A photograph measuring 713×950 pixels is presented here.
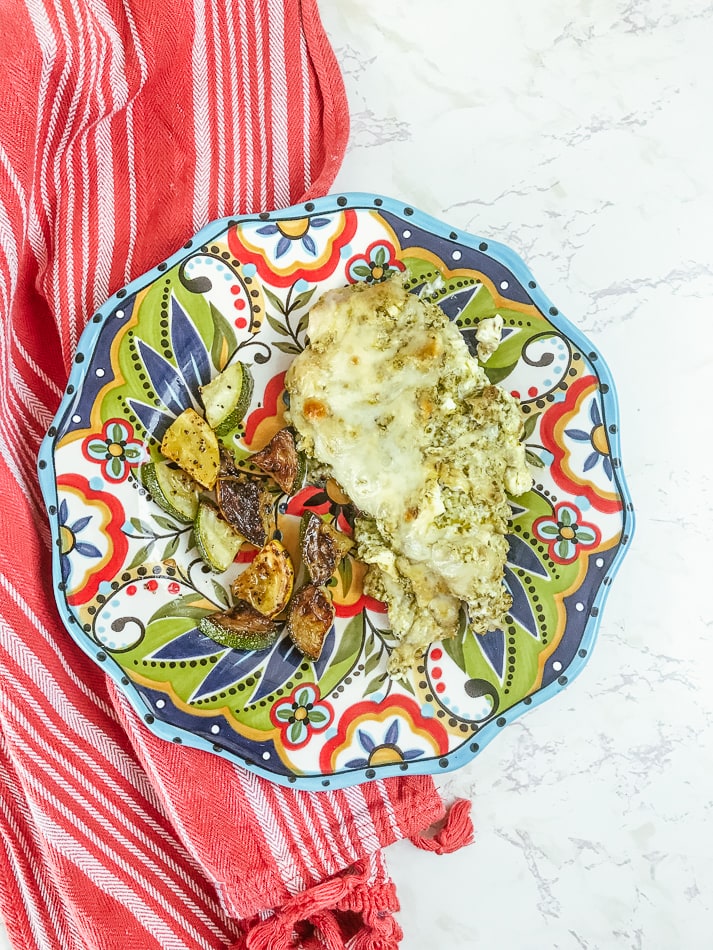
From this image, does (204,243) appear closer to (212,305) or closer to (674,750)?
(212,305)

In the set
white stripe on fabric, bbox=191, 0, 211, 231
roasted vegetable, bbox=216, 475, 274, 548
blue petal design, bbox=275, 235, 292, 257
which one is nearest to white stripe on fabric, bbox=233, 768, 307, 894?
roasted vegetable, bbox=216, 475, 274, 548

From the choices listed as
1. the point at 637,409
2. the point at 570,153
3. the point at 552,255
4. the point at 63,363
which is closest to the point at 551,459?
the point at 637,409

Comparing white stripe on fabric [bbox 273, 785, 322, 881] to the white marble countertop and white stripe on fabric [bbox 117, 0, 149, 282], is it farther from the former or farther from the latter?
white stripe on fabric [bbox 117, 0, 149, 282]

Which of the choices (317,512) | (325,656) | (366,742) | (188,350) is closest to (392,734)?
(366,742)

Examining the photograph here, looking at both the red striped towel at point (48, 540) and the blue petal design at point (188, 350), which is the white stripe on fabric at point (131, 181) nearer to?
the red striped towel at point (48, 540)

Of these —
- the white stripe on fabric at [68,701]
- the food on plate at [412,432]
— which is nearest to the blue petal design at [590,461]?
the food on plate at [412,432]

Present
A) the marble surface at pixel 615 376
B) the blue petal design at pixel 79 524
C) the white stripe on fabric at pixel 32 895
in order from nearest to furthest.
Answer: the blue petal design at pixel 79 524, the white stripe on fabric at pixel 32 895, the marble surface at pixel 615 376
